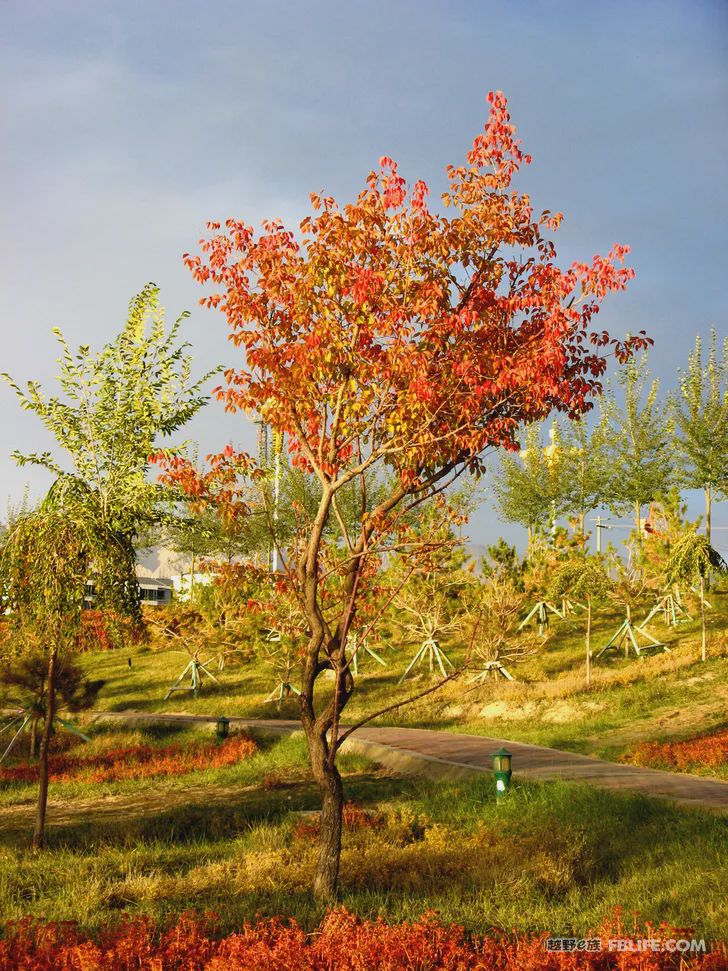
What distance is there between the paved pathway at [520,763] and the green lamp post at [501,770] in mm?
1303

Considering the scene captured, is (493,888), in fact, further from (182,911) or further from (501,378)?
(501,378)

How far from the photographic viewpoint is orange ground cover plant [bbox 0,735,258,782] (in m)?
17.7

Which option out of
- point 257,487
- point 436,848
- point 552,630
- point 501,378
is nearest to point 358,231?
point 501,378

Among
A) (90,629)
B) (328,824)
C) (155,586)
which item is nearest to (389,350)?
(328,824)

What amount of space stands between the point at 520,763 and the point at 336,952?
33.9ft

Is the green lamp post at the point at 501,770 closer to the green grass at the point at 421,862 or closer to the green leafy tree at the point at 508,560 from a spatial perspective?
the green grass at the point at 421,862

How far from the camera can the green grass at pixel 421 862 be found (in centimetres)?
760

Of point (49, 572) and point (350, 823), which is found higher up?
point (49, 572)

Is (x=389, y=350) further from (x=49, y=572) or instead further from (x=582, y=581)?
(x=582, y=581)

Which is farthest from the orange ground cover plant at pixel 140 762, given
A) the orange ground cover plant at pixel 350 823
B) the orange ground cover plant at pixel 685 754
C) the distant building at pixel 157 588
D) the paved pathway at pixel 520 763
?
the distant building at pixel 157 588

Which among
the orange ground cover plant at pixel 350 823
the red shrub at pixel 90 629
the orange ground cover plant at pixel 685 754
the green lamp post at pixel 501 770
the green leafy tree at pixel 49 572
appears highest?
the green leafy tree at pixel 49 572

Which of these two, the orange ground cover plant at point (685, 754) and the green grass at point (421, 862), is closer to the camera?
the green grass at point (421, 862)

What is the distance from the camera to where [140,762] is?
61.7ft

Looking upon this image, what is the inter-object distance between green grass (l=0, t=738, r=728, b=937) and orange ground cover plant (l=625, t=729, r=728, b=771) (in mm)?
4050
